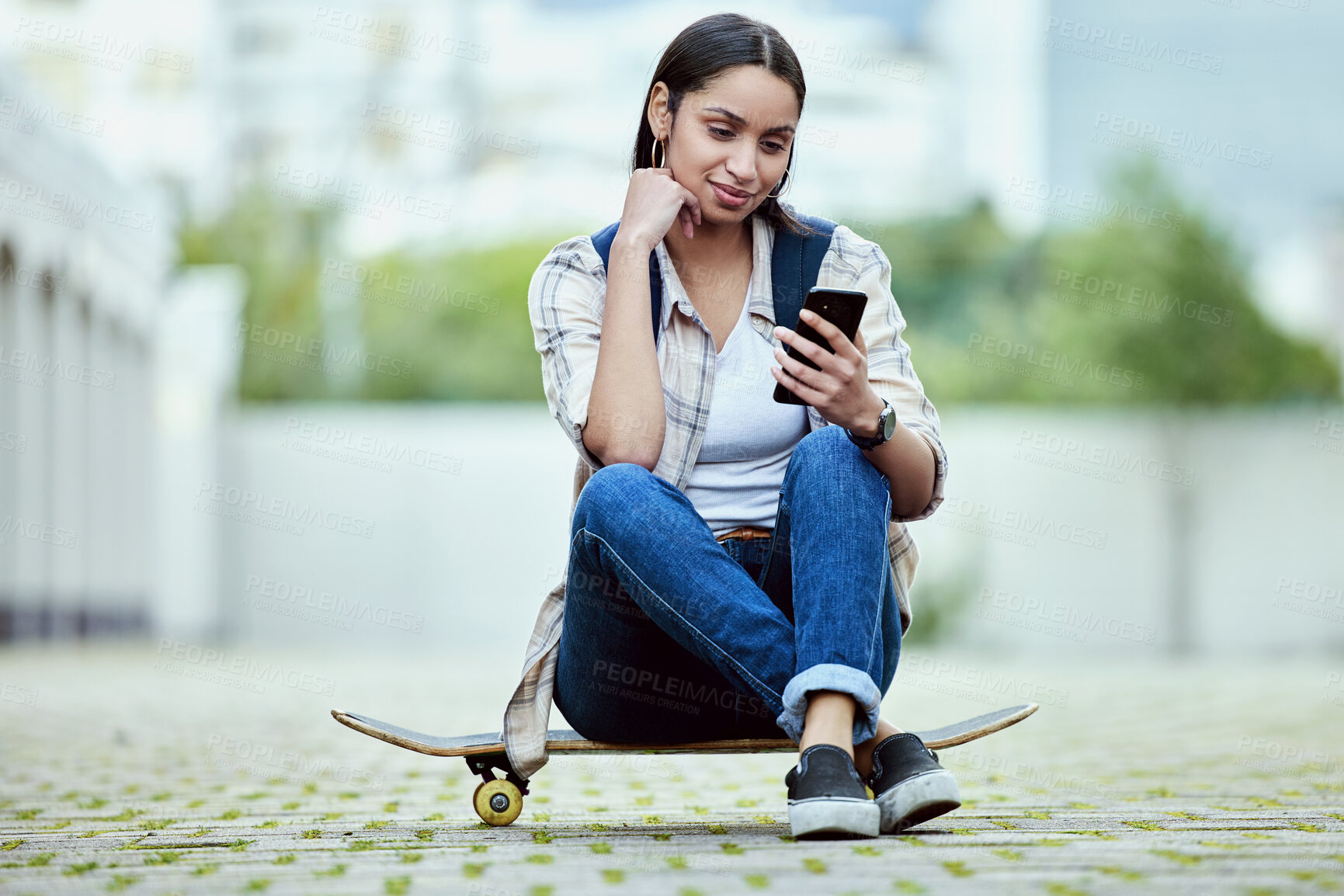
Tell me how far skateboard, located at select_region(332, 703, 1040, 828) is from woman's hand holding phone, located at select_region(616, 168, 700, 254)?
2.73ft

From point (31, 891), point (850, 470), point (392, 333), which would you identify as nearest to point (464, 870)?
point (31, 891)

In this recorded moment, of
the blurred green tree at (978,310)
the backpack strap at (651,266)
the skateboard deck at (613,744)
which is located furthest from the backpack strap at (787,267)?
the blurred green tree at (978,310)

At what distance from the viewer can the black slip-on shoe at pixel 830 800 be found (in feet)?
6.41

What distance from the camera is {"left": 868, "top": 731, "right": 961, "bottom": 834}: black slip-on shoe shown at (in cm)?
207

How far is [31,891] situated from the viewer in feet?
5.88

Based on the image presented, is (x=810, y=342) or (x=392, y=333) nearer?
(x=810, y=342)

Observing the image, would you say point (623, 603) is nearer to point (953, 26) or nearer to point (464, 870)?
point (464, 870)

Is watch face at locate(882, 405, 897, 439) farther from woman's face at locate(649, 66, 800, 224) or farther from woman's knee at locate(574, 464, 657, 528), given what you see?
woman's face at locate(649, 66, 800, 224)

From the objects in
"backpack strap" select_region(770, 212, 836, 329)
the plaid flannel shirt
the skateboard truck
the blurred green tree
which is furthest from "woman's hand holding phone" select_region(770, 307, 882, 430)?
the blurred green tree

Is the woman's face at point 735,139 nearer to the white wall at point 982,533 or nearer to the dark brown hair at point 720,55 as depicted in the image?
the dark brown hair at point 720,55

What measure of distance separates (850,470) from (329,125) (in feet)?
140

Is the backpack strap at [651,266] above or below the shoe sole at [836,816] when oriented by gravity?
above

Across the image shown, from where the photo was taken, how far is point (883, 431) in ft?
7.25

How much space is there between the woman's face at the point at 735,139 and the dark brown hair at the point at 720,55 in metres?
0.02
